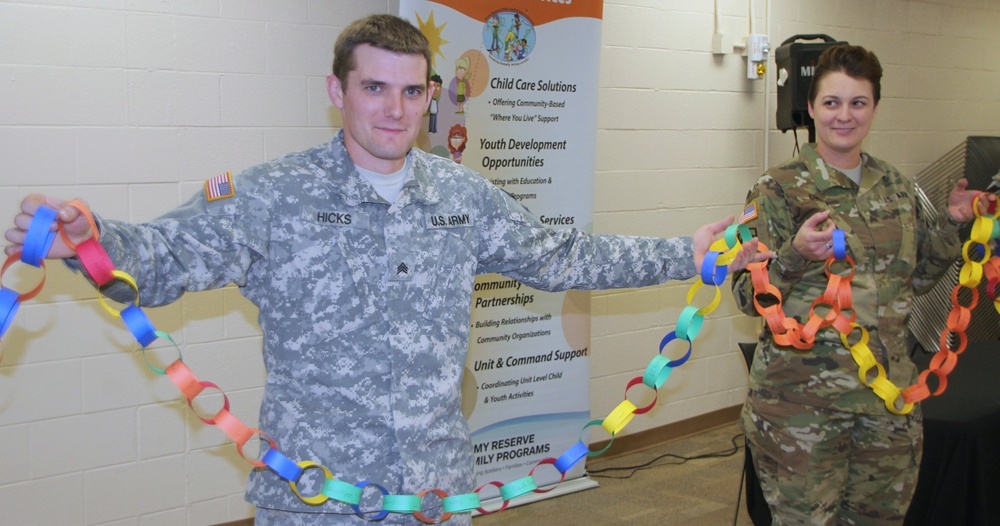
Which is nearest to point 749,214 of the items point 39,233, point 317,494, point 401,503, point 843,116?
point 843,116

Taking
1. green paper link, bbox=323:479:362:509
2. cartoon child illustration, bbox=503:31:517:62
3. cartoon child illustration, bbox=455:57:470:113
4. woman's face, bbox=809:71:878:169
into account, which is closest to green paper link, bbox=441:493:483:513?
green paper link, bbox=323:479:362:509

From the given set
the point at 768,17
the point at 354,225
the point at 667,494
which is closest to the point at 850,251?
the point at 354,225

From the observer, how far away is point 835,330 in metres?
2.52

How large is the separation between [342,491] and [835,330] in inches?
57.1

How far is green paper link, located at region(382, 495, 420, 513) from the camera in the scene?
1752 mm

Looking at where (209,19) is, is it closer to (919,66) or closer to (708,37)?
(708,37)

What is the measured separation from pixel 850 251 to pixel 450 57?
177 cm

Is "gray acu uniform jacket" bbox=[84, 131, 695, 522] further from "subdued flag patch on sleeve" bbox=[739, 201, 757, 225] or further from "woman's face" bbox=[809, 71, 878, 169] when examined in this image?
"woman's face" bbox=[809, 71, 878, 169]

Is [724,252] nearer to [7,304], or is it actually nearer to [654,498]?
[7,304]

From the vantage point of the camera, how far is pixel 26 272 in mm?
3031

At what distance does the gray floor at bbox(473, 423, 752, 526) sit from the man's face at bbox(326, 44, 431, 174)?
243 centimetres

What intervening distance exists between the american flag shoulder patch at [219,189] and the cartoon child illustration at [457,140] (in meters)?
1.97

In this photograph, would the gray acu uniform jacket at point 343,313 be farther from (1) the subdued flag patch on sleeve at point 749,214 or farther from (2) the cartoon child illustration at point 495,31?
(2) the cartoon child illustration at point 495,31

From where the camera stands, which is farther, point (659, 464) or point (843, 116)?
point (659, 464)
